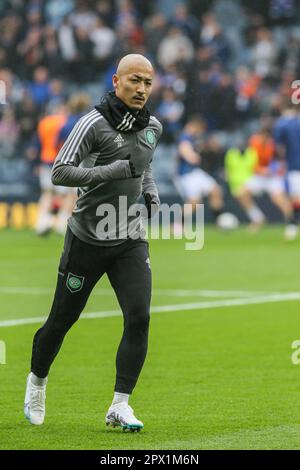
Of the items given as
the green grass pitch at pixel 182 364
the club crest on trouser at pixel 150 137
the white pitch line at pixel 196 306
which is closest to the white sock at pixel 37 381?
the green grass pitch at pixel 182 364

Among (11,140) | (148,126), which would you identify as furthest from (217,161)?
(148,126)

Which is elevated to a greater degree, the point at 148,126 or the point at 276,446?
the point at 148,126

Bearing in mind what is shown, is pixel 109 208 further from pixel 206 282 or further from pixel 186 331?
pixel 206 282

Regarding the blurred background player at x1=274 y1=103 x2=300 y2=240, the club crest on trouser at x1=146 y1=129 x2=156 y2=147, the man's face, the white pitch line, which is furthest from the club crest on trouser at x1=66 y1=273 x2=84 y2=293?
the blurred background player at x1=274 y1=103 x2=300 y2=240

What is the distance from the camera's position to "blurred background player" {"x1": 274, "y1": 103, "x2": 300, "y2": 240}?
81.3 ft

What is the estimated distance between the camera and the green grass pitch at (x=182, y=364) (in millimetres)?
7543

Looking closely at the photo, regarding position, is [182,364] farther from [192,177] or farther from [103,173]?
[192,177]

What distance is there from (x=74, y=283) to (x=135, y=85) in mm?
1334

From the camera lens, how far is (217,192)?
2838 cm

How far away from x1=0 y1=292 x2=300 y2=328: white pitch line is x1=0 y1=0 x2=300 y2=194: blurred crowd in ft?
43.2

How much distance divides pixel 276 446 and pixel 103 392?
94.6 inches

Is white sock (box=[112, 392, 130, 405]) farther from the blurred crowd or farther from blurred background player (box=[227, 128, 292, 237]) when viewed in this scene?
the blurred crowd

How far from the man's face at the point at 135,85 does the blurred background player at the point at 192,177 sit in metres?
19.1

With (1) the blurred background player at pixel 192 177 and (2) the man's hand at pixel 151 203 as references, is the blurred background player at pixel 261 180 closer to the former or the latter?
(1) the blurred background player at pixel 192 177
